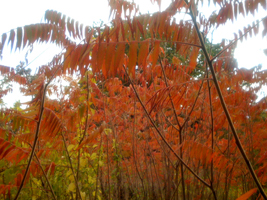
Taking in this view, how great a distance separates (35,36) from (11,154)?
966 mm

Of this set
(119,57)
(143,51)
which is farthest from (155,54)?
(119,57)

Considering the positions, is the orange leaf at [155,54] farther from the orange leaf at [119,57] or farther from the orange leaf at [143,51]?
the orange leaf at [119,57]

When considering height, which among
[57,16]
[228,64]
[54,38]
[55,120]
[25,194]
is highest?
[57,16]

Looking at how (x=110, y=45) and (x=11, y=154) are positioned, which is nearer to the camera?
(x=110, y=45)

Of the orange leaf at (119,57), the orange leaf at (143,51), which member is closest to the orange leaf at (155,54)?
the orange leaf at (143,51)

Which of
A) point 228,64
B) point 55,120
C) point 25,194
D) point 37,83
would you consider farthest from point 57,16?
point 25,194

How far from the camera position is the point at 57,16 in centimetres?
206

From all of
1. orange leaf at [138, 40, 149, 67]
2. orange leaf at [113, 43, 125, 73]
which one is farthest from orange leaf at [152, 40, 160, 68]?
orange leaf at [113, 43, 125, 73]

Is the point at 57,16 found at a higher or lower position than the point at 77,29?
higher

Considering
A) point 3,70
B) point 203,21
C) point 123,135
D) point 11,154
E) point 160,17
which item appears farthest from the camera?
point 123,135

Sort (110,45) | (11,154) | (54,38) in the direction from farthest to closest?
(54,38), (11,154), (110,45)

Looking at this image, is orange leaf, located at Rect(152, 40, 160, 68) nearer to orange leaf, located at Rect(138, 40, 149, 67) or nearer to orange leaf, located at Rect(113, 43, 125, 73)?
orange leaf, located at Rect(138, 40, 149, 67)

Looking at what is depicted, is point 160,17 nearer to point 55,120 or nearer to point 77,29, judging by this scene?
point 77,29

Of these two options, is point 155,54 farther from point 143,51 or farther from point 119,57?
point 119,57
